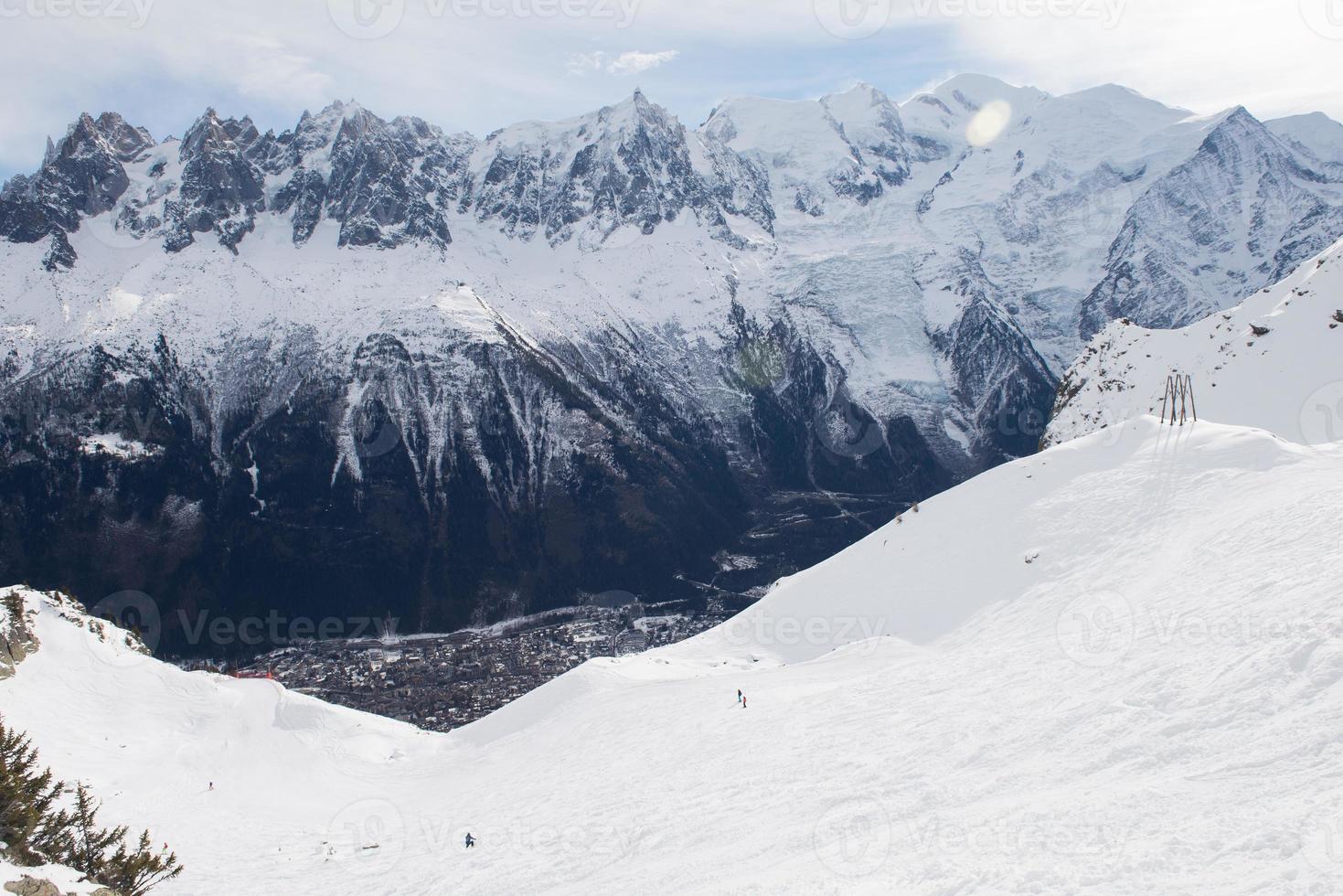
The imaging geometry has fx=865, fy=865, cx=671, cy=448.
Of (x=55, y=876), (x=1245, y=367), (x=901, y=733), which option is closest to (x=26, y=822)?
(x=55, y=876)

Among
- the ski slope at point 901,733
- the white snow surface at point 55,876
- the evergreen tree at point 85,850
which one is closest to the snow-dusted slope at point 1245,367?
the ski slope at point 901,733

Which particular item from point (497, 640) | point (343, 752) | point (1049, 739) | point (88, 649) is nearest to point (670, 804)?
point (1049, 739)

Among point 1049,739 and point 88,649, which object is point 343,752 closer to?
point 88,649

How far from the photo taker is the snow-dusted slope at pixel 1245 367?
90.7 m

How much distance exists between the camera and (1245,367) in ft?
330

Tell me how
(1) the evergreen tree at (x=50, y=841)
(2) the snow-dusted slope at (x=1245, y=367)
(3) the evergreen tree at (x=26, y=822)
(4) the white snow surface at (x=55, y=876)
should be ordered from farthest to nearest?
1. (2) the snow-dusted slope at (x=1245, y=367)
2. (1) the evergreen tree at (x=50, y=841)
3. (3) the evergreen tree at (x=26, y=822)
4. (4) the white snow surface at (x=55, y=876)

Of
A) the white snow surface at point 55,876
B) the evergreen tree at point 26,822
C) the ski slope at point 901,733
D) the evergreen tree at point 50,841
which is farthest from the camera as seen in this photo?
the evergreen tree at point 50,841

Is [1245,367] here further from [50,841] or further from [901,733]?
[50,841]

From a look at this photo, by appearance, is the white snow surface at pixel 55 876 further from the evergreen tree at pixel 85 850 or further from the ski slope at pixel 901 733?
the ski slope at pixel 901 733

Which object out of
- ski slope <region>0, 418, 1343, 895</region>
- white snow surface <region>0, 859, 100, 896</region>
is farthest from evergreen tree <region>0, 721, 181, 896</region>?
ski slope <region>0, 418, 1343, 895</region>

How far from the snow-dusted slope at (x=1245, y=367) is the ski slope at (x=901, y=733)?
1681 inches

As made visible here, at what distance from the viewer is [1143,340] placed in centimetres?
11369

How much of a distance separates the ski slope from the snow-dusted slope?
42691mm

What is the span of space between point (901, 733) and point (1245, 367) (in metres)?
93.1
